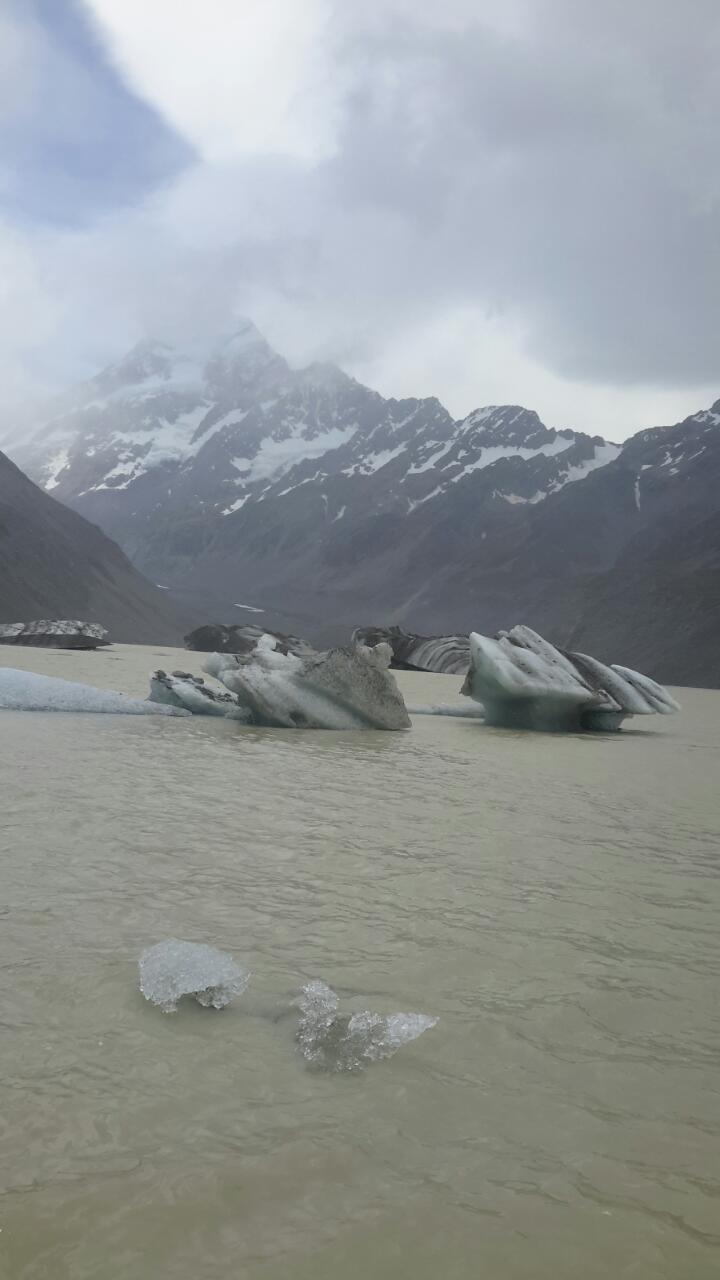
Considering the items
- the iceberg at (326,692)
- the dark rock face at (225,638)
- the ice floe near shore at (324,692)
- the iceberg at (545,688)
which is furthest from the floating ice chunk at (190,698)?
the dark rock face at (225,638)

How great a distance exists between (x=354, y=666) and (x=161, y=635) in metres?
96.4

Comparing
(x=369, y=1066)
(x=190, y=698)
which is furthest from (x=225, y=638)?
(x=369, y=1066)

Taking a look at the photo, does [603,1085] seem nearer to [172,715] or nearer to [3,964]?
[3,964]

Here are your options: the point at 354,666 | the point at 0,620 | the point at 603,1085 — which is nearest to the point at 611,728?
the point at 354,666

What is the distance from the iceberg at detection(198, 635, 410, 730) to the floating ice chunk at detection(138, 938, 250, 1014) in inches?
428

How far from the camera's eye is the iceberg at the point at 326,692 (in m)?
14.5

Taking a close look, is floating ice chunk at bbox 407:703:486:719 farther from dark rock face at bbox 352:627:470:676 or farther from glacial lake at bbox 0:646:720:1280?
dark rock face at bbox 352:627:470:676

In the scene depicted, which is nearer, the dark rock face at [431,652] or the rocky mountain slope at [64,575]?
the dark rock face at [431,652]

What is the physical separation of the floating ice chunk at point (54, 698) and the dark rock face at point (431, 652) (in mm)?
32012

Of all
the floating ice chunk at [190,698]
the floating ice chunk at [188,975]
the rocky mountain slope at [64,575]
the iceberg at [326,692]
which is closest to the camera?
the floating ice chunk at [188,975]

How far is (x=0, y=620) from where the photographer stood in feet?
272

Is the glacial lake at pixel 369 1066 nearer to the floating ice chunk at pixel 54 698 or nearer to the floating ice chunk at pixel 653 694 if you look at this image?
the floating ice chunk at pixel 54 698

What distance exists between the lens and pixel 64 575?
10000 centimetres

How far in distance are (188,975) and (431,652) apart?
4853 cm
